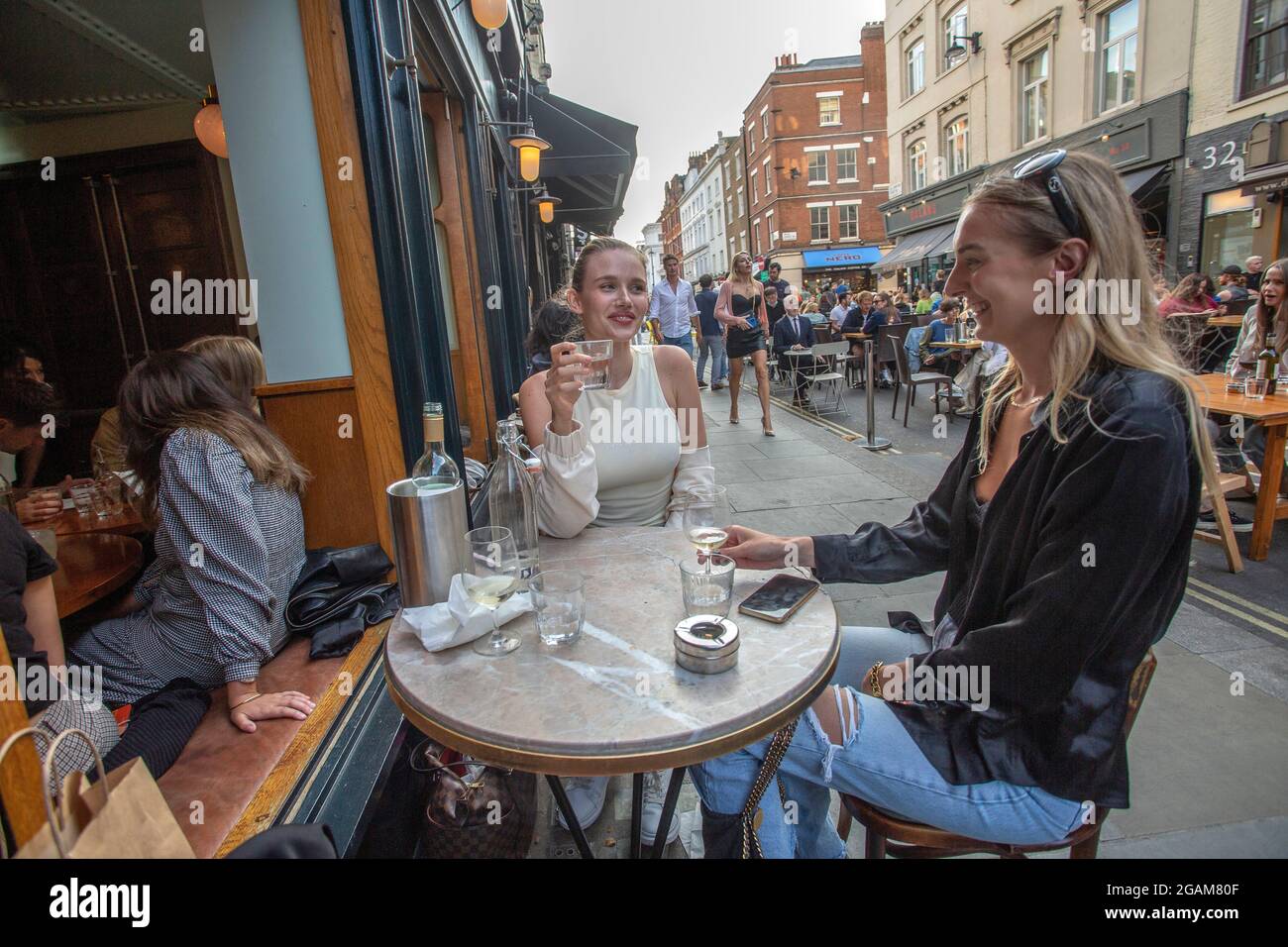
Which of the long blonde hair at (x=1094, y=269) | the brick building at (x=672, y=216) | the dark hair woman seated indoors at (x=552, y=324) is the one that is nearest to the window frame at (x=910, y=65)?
the dark hair woman seated indoors at (x=552, y=324)

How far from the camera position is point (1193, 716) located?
2.49m

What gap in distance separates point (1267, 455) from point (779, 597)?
12.4 feet

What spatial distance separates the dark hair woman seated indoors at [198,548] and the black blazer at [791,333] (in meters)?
8.69

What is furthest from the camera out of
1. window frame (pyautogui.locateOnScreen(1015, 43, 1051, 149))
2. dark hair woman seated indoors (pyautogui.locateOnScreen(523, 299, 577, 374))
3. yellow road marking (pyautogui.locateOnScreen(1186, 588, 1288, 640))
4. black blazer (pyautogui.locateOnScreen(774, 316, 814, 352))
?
window frame (pyautogui.locateOnScreen(1015, 43, 1051, 149))

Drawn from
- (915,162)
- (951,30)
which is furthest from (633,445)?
(915,162)

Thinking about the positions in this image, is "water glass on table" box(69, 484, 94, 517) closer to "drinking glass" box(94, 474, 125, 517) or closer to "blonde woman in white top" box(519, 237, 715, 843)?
"drinking glass" box(94, 474, 125, 517)

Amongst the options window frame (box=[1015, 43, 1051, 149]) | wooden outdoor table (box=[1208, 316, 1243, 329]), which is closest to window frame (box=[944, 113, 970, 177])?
window frame (box=[1015, 43, 1051, 149])

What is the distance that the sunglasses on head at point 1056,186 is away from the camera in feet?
4.52

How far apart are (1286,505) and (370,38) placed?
520 centimetres

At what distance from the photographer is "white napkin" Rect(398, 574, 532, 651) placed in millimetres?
1280

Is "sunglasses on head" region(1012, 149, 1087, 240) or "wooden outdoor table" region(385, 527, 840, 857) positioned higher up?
"sunglasses on head" region(1012, 149, 1087, 240)

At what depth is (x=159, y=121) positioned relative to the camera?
5637mm

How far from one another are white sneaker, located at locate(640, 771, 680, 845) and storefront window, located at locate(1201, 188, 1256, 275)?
13.6 metres

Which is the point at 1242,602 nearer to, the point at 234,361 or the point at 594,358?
the point at 594,358
